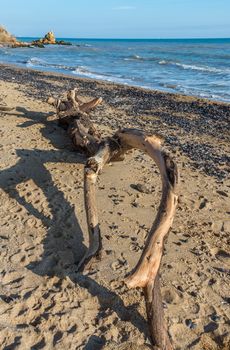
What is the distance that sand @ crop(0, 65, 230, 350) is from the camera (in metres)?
3.49

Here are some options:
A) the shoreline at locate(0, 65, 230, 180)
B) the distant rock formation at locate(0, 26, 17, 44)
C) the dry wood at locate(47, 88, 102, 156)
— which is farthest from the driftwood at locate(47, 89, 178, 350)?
the distant rock formation at locate(0, 26, 17, 44)

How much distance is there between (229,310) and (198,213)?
81.4 inches

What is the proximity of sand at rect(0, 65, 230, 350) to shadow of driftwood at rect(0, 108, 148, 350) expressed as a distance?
1 cm

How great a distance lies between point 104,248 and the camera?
4.63 m

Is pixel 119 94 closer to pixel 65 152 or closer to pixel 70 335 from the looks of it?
pixel 65 152

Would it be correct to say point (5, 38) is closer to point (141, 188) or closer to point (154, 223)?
point (141, 188)

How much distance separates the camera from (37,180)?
6.25m

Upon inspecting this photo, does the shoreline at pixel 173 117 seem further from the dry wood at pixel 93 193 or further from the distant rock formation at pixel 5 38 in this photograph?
the distant rock formation at pixel 5 38

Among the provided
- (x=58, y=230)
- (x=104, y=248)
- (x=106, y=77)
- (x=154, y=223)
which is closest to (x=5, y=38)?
(x=106, y=77)

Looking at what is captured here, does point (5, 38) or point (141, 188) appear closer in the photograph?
point (141, 188)

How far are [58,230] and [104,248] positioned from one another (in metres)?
0.68

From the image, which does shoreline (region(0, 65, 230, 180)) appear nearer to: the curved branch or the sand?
the sand

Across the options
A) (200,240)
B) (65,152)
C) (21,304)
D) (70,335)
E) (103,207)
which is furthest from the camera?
(65,152)

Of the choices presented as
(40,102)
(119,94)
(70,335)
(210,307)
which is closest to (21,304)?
(70,335)
